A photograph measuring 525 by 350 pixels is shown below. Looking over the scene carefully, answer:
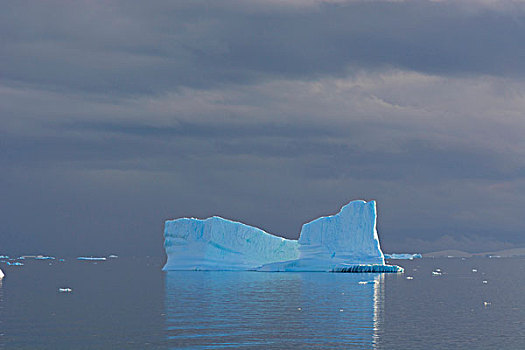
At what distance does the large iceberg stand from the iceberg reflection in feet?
54.3

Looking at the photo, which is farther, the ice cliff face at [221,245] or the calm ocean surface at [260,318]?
the ice cliff face at [221,245]

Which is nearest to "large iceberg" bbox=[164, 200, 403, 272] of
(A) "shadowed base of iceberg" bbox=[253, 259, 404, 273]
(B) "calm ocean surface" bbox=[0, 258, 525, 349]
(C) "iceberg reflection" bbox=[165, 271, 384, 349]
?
(A) "shadowed base of iceberg" bbox=[253, 259, 404, 273]

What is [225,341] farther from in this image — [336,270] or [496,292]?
[336,270]

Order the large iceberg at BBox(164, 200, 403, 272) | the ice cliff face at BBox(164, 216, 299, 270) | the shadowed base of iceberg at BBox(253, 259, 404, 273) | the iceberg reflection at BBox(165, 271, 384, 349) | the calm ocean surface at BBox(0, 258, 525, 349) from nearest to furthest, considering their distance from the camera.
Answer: the calm ocean surface at BBox(0, 258, 525, 349)
the iceberg reflection at BBox(165, 271, 384, 349)
the large iceberg at BBox(164, 200, 403, 272)
the ice cliff face at BBox(164, 216, 299, 270)
the shadowed base of iceberg at BBox(253, 259, 404, 273)

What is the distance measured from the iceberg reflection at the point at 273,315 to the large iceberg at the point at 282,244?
16.6 metres

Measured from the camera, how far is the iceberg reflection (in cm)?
2745

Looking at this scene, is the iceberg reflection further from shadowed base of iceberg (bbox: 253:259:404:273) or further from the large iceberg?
shadowed base of iceberg (bbox: 253:259:404:273)

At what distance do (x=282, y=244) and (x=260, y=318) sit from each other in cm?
4203

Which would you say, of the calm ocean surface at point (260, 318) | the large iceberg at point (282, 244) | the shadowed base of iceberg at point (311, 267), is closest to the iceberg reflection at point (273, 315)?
the calm ocean surface at point (260, 318)

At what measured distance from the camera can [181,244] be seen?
249ft

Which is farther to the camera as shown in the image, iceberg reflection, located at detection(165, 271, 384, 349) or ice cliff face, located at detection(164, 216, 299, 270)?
ice cliff face, located at detection(164, 216, 299, 270)

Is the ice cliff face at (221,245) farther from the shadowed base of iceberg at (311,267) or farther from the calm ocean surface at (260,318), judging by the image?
the calm ocean surface at (260,318)

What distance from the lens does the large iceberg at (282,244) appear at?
7306 centimetres

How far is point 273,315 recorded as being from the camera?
3528cm
